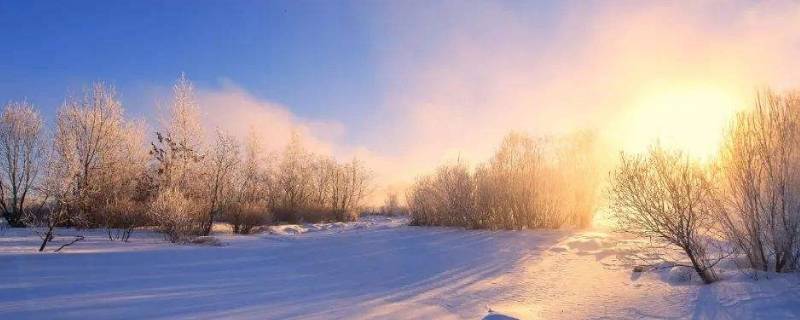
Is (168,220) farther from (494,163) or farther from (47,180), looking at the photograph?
(494,163)

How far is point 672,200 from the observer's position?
18.6ft

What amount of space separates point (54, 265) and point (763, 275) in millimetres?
8506

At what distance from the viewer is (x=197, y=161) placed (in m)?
13.5

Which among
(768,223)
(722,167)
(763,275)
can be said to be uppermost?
(722,167)

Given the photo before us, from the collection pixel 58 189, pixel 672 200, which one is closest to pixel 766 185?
pixel 672 200

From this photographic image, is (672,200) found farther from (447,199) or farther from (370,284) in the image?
(447,199)

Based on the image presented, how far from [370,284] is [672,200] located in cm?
385

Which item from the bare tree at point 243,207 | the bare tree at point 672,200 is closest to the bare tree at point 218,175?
the bare tree at point 243,207

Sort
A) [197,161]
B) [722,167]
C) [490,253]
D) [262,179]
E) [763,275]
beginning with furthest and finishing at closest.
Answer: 1. [262,179]
2. [197,161]
3. [490,253]
4. [722,167]
5. [763,275]

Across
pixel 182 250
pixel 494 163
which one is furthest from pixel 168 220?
pixel 494 163

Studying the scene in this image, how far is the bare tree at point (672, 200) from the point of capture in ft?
18.2

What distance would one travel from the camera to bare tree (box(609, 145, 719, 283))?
219 inches

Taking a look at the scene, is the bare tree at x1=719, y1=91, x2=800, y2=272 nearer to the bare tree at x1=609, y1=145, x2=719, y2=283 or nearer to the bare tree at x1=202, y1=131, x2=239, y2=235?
the bare tree at x1=609, y1=145, x2=719, y2=283

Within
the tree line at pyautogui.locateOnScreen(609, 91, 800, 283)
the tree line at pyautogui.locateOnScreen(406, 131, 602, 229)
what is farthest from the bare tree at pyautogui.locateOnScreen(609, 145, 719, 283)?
the tree line at pyautogui.locateOnScreen(406, 131, 602, 229)
